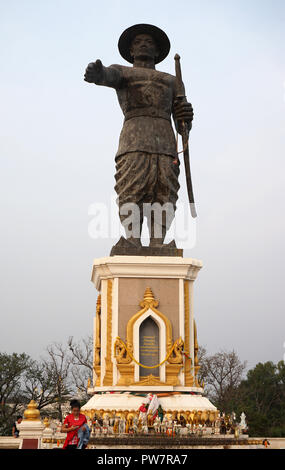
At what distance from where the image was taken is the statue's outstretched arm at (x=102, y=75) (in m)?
10.6

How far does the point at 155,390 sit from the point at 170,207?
3.41 metres

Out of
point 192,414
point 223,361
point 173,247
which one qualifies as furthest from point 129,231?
point 223,361

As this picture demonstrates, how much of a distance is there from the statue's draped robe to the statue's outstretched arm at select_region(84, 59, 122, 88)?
0.8 inches

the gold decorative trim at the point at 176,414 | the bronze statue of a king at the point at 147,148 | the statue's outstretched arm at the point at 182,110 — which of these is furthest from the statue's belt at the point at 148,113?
the gold decorative trim at the point at 176,414

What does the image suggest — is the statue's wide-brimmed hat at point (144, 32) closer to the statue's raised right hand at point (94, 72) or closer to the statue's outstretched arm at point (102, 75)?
the statue's outstretched arm at point (102, 75)

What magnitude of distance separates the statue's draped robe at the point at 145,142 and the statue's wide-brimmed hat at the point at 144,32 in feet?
2.59

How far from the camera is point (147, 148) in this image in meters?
11.3

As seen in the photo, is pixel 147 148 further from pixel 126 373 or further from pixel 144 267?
→ pixel 126 373

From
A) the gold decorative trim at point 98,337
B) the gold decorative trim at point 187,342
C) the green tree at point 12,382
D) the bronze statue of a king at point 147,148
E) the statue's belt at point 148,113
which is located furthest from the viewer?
the green tree at point 12,382

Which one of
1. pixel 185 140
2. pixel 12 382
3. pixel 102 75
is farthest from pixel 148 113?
pixel 12 382

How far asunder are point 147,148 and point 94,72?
168 centimetres

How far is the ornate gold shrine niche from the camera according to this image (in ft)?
33.2

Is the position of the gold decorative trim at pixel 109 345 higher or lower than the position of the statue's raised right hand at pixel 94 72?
lower

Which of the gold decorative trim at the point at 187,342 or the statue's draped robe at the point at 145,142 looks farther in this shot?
the statue's draped robe at the point at 145,142
